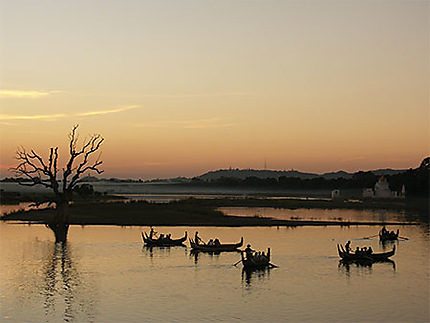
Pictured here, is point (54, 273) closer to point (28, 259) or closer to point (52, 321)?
point (28, 259)

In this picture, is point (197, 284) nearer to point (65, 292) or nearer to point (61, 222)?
point (65, 292)

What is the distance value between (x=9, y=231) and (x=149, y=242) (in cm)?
1485

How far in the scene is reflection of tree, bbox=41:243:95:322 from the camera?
2577 cm

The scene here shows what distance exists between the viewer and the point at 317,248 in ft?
148

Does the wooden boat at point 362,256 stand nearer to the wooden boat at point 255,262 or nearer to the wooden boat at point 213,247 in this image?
the wooden boat at point 255,262

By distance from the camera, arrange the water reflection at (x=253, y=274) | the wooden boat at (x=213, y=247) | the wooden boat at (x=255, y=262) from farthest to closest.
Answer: the wooden boat at (x=213, y=247) < the wooden boat at (x=255, y=262) < the water reflection at (x=253, y=274)

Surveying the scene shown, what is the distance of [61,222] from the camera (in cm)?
4653

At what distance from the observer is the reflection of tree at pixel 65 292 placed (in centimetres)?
2577

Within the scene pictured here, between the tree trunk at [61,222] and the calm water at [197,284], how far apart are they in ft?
3.14

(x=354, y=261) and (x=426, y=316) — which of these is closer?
(x=426, y=316)

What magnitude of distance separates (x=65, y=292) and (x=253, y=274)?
10358 mm

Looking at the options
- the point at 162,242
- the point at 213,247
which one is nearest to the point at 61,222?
the point at 162,242

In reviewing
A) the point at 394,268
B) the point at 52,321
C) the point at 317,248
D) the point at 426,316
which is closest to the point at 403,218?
the point at 317,248

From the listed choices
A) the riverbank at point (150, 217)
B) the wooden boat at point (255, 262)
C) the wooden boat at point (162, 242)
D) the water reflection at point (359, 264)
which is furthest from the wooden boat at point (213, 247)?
the riverbank at point (150, 217)
